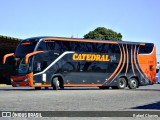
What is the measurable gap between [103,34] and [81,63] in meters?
51.7

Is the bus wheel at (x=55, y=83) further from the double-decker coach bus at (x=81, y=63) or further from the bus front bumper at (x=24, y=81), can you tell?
the bus front bumper at (x=24, y=81)

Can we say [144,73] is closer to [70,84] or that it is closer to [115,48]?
[115,48]

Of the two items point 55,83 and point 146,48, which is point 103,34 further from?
point 55,83

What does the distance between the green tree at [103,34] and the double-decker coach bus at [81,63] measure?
47009 millimetres

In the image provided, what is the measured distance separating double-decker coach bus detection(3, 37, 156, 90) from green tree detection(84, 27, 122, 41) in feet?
154

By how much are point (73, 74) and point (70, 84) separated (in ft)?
2.16

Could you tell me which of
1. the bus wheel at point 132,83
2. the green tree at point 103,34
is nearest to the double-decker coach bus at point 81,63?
the bus wheel at point 132,83

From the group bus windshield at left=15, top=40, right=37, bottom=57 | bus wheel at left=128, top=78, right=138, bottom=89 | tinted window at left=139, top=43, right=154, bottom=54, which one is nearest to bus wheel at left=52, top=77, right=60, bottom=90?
bus windshield at left=15, top=40, right=37, bottom=57

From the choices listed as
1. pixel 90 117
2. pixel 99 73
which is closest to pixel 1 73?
pixel 99 73

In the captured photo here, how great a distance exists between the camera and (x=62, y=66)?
2592 centimetres

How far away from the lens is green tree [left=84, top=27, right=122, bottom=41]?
77125 mm

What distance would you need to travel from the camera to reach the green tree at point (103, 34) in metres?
77.1

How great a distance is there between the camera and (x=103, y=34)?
78.1 meters

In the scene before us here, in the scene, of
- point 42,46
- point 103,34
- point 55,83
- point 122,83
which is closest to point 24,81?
point 55,83
